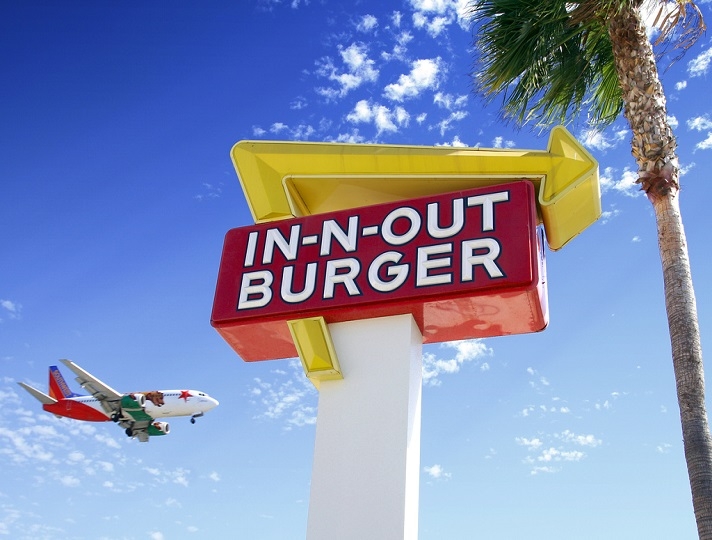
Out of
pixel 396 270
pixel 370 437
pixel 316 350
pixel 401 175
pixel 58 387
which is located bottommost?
pixel 370 437

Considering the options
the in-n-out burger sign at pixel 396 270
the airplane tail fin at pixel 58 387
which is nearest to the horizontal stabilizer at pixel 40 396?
the airplane tail fin at pixel 58 387

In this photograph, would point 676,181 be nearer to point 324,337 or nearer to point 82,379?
point 324,337

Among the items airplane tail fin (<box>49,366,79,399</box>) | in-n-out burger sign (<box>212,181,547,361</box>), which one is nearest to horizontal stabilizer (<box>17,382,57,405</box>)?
airplane tail fin (<box>49,366,79,399</box>)

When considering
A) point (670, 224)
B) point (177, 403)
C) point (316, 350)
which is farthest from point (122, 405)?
point (670, 224)

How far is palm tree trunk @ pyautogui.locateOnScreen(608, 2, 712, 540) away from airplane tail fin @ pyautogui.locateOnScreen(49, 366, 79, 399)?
58039 millimetres

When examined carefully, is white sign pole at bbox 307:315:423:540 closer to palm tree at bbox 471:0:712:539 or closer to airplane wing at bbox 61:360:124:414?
palm tree at bbox 471:0:712:539

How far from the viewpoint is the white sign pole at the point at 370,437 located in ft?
26.2

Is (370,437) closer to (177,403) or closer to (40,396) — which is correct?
(177,403)

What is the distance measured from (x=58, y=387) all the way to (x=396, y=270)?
5790 cm

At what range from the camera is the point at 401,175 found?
981 cm

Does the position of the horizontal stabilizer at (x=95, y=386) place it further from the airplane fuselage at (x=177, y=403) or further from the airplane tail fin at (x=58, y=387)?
the airplane tail fin at (x=58, y=387)

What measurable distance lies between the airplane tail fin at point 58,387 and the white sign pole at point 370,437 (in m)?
56.7

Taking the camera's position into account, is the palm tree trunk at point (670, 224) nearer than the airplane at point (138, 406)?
Yes

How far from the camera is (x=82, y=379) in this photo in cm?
4916
